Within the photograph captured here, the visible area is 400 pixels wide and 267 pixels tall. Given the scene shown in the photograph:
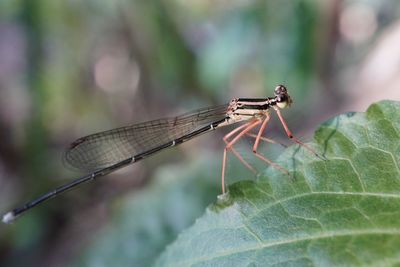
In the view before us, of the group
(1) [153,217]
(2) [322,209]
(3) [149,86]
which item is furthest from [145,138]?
(3) [149,86]

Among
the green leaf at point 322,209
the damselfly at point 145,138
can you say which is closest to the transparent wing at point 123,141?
the damselfly at point 145,138

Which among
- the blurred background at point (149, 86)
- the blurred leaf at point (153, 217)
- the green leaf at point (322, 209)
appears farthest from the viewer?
the blurred background at point (149, 86)

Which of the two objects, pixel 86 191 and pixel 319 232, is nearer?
pixel 319 232

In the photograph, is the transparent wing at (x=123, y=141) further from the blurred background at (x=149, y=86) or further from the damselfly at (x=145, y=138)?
the blurred background at (x=149, y=86)

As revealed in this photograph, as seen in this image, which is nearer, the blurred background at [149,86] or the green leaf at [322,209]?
the green leaf at [322,209]

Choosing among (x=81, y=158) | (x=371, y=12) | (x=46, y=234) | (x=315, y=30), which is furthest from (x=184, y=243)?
(x=371, y=12)

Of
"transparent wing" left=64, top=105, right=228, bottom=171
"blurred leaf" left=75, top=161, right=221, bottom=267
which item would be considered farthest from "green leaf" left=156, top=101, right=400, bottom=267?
"transparent wing" left=64, top=105, right=228, bottom=171

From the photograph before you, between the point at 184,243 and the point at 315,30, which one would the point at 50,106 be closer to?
the point at 315,30

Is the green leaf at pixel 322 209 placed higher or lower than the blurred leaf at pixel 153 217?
higher
